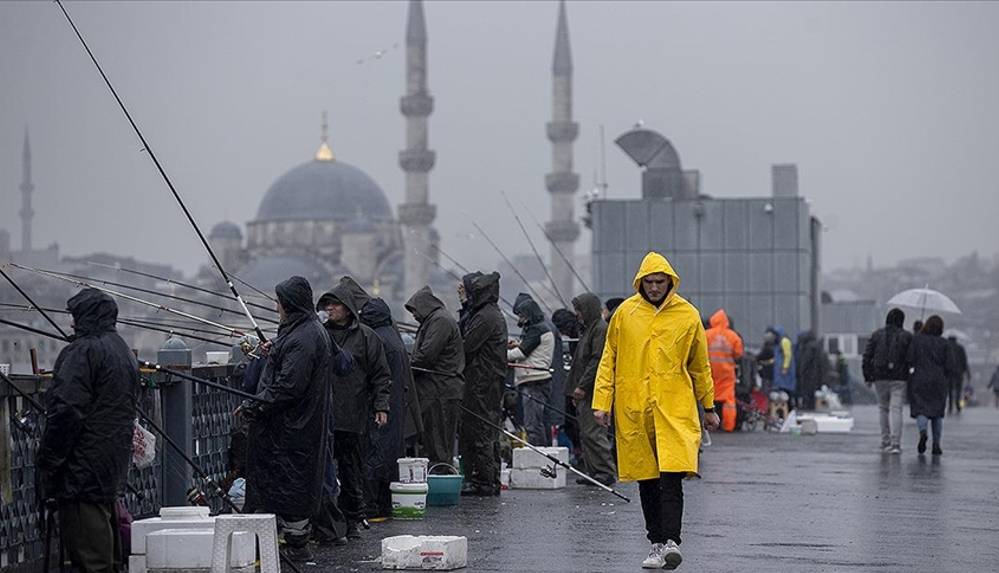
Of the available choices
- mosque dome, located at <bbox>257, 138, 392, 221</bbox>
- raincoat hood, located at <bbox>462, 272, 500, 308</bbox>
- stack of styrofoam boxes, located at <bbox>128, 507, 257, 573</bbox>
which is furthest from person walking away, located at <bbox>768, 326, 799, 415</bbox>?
mosque dome, located at <bbox>257, 138, 392, 221</bbox>

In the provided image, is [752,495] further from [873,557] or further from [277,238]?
[277,238]

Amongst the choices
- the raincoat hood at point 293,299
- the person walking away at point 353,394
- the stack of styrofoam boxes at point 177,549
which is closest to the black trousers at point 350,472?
the person walking away at point 353,394

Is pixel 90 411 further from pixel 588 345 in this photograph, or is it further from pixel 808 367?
pixel 808 367

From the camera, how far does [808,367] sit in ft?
95.3

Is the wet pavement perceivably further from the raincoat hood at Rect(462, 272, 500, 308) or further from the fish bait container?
the raincoat hood at Rect(462, 272, 500, 308)

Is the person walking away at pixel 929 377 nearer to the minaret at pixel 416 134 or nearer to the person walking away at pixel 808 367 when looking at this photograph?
the person walking away at pixel 808 367

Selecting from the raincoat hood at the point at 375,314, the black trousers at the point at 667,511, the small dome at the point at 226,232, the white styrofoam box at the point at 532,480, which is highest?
the small dome at the point at 226,232

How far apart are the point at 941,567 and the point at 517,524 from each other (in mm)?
2745

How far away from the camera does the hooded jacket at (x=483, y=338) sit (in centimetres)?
1302

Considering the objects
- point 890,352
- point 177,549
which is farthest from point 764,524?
point 890,352

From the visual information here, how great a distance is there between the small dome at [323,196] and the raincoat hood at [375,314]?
126m

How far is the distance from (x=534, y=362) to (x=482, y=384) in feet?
7.87

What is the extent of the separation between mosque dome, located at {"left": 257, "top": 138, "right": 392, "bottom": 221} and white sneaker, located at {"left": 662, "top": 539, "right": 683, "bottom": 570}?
129m

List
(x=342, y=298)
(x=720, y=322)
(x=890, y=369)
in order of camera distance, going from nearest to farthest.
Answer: (x=342, y=298), (x=890, y=369), (x=720, y=322)
